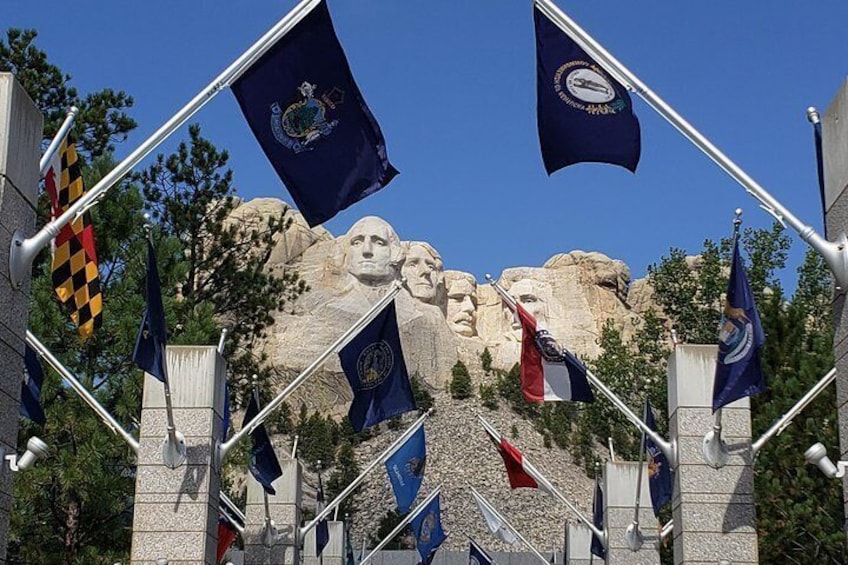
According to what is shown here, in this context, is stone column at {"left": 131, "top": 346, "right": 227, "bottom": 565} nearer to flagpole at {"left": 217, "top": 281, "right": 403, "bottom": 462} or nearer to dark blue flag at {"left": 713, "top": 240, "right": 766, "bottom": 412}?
flagpole at {"left": 217, "top": 281, "right": 403, "bottom": 462}

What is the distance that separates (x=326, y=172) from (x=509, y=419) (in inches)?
2875

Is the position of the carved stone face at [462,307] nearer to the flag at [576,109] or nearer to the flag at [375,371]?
the flag at [375,371]

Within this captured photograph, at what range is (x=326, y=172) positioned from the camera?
11.0 meters

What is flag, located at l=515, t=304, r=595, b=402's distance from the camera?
16.4 meters

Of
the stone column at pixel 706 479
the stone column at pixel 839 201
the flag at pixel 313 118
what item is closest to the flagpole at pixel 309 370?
the stone column at pixel 706 479

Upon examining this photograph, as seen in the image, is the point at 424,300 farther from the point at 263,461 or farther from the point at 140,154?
the point at 140,154

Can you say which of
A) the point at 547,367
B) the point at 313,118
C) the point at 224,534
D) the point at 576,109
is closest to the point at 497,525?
the point at 224,534

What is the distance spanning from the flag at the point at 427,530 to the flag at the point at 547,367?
1242 cm

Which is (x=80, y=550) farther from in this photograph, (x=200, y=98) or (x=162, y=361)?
(x=200, y=98)

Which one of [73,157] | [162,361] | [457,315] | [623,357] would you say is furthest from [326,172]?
[457,315]

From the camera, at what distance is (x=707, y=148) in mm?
10516

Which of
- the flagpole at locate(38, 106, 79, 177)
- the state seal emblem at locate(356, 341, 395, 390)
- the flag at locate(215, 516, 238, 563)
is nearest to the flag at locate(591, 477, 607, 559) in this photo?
the flag at locate(215, 516, 238, 563)

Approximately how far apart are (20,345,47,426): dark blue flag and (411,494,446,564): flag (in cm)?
1516

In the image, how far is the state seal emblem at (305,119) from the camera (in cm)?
1078
